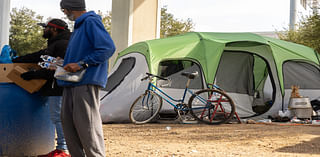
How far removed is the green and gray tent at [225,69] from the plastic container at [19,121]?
4.22 meters

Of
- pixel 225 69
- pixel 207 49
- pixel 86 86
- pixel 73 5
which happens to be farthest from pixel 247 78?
pixel 86 86

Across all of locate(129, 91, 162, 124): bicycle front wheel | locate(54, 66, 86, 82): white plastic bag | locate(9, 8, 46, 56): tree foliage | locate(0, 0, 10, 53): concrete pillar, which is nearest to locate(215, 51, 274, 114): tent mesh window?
locate(129, 91, 162, 124): bicycle front wheel

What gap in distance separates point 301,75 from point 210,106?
9.12 ft

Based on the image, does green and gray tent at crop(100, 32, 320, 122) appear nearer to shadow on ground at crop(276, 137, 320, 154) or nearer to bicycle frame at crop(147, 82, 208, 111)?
bicycle frame at crop(147, 82, 208, 111)

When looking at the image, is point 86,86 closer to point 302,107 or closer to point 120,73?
point 120,73

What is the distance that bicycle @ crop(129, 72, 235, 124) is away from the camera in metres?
8.22

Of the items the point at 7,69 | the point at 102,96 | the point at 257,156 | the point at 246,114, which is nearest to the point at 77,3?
the point at 7,69

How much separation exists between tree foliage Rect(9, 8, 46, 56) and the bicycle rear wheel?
30872 mm

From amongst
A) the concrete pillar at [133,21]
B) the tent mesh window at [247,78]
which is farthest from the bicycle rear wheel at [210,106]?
A: the concrete pillar at [133,21]

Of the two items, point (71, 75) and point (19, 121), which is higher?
point (71, 75)

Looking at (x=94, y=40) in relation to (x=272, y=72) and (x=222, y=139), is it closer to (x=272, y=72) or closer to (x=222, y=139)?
(x=222, y=139)

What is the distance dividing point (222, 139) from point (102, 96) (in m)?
3.36

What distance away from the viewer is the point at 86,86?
9.92ft

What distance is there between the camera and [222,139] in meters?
6.16
